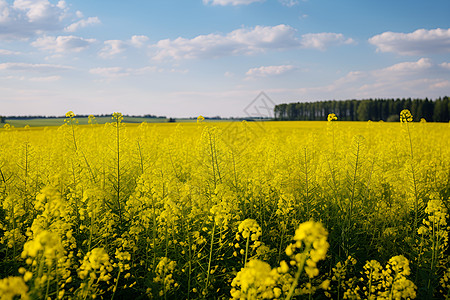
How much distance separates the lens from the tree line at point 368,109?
60188 millimetres

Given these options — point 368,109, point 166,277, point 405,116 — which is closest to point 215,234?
point 166,277

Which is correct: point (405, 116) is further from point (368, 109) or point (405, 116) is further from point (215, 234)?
point (368, 109)

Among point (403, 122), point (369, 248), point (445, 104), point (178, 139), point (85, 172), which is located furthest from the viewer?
point (445, 104)

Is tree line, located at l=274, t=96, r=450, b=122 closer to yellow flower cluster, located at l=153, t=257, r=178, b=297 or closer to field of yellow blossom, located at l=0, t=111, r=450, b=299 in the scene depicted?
field of yellow blossom, located at l=0, t=111, r=450, b=299

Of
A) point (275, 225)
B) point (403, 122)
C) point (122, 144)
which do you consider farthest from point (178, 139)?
point (403, 122)

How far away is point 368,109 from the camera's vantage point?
6956 cm

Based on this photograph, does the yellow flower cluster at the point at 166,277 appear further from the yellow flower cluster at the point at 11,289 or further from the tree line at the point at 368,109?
the tree line at the point at 368,109

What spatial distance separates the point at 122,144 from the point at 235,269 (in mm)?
3731

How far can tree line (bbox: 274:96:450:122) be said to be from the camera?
197 feet

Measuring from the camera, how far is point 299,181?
588 cm

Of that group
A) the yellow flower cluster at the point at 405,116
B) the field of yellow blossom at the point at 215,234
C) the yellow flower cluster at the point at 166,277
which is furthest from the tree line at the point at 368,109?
the yellow flower cluster at the point at 166,277

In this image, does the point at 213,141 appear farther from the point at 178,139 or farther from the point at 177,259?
the point at 178,139

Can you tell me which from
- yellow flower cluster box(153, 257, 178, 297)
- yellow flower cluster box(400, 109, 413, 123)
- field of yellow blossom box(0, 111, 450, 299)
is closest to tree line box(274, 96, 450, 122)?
yellow flower cluster box(400, 109, 413, 123)

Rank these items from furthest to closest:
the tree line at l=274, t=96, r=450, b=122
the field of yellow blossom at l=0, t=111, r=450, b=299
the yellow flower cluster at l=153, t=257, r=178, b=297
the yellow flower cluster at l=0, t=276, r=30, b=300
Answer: the tree line at l=274, t=96, r=450, b=122 < the yellow flower cluster at l=153, t=257, r=178, b=297 < the field of yellow blossom at l=0, t=111, r=450, b=299 < the yellow flower cluster at l=0, t=276, r=30, b=300
